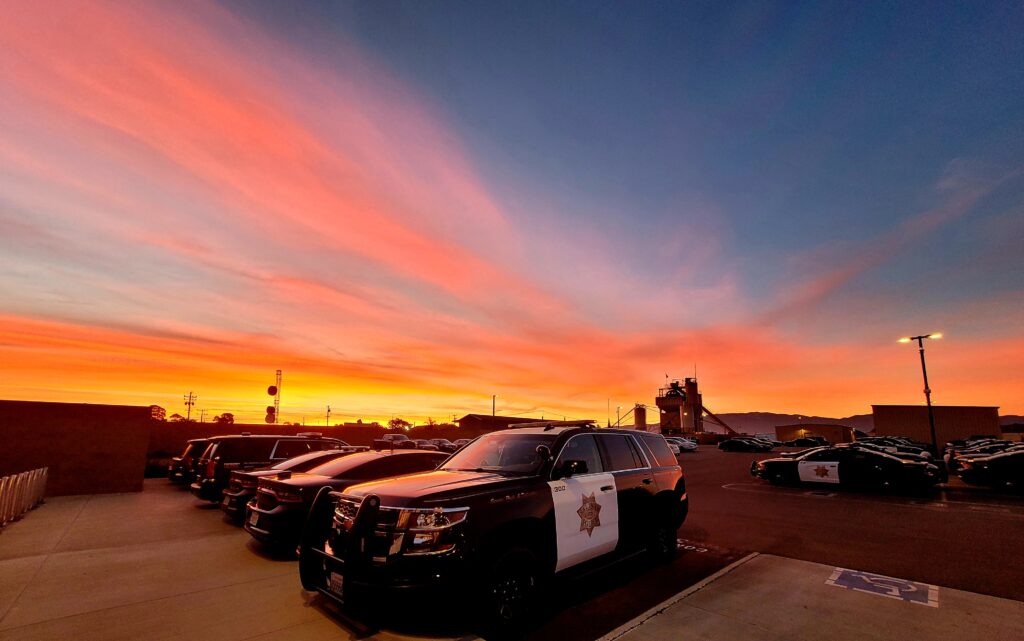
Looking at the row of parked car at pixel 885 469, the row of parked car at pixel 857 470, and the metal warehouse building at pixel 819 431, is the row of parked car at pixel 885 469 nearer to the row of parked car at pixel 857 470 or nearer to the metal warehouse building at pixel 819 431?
the row of parked car at pixel 857 470

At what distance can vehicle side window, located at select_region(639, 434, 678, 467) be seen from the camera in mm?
7277

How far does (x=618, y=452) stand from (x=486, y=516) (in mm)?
2892

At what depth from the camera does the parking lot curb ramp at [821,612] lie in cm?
446

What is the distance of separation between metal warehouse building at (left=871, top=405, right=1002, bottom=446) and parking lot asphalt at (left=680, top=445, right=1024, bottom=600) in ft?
115

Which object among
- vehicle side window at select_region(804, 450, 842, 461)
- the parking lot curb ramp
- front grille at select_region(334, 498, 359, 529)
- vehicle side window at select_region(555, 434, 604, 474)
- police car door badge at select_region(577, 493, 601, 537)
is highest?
vehicle side window at select_region(555, 434, 604, 474)

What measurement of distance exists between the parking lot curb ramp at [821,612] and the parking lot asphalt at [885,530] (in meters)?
0.96

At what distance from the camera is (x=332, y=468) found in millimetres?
7684

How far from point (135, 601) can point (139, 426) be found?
13.7 metres

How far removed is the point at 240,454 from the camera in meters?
11.4

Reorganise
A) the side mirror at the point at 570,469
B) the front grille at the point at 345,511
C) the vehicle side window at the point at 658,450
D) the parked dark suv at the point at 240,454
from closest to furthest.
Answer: the front grille at the point at 345,511 → the side mirror at the point at 570,469 → the vehicle side window at the point at 658,450 → the parked dark suv at the point at 240,454

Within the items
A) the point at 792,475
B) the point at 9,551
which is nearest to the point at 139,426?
the point at 9,551

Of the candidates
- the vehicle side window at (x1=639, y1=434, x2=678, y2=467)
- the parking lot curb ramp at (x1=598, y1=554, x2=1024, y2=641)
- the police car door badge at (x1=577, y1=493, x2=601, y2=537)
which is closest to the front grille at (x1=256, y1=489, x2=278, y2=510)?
the police car door badge at (x1=577, y1=493, x2=601, y2=537)

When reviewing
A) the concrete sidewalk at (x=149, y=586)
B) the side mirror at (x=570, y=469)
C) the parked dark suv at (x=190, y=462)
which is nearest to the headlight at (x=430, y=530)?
the concrete sidewalk at (x=149, y=586)

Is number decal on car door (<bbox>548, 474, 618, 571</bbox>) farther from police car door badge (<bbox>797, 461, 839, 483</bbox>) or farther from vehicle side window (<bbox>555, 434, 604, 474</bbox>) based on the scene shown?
police car door badge (<bbox>797, 461, 839, 483</bbox>)
